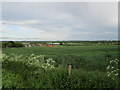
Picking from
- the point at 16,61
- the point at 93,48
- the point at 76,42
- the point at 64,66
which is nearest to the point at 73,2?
the point at 76,42

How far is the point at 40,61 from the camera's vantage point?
4.25 metres

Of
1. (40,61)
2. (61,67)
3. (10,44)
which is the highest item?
(10,44)

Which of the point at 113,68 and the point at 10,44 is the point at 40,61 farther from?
the point at 113,68

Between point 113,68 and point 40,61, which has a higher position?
point 40,61

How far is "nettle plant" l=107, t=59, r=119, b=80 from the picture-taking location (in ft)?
12.4

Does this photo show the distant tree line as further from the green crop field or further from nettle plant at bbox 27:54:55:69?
nettle plant at bbox 27:54:55:69

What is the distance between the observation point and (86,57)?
404 centimetres

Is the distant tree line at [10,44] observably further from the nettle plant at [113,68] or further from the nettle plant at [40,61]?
the nettle plant at [113,68]

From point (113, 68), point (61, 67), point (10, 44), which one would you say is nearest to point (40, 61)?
point (61, 67)

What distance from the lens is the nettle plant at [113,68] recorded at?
12.4ft

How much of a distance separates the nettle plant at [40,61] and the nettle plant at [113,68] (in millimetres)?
1621

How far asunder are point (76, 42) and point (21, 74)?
1963 millimetres

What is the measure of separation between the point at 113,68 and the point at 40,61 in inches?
84.5

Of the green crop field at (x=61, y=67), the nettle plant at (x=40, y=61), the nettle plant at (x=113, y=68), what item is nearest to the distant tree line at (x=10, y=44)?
the green crop field at (x=61, y=67)
